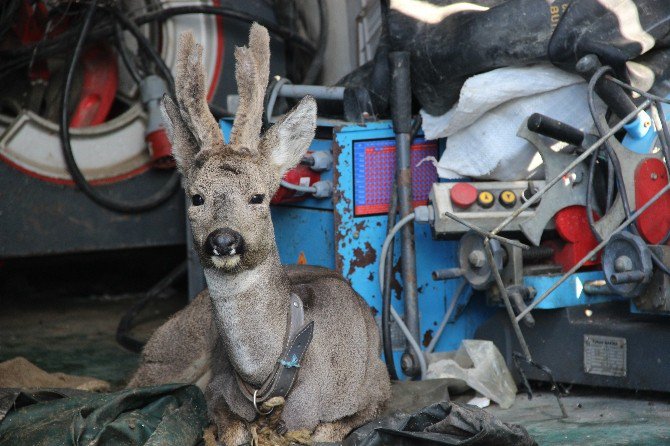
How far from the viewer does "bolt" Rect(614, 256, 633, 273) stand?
367 centimetres

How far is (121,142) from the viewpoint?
5.96 meters

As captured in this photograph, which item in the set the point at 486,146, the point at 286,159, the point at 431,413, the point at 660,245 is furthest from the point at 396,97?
the point at 431,413

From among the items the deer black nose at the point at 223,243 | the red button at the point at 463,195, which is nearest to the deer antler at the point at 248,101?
the deer black nose at the point at 223,243

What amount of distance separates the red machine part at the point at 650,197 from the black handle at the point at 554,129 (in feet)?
0.81

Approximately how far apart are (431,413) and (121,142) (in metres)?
3.26

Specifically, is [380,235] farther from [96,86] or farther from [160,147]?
[96,86]

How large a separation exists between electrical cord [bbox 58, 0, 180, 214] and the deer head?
2.33 m

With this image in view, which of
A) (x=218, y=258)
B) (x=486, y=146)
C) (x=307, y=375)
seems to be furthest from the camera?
(x=486, y=146)

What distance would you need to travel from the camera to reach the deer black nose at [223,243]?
10.0ft

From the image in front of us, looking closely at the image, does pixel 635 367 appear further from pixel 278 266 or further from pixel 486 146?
pixel 278 266

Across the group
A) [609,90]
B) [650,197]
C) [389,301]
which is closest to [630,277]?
[650,197]

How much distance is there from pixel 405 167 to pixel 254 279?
130cm

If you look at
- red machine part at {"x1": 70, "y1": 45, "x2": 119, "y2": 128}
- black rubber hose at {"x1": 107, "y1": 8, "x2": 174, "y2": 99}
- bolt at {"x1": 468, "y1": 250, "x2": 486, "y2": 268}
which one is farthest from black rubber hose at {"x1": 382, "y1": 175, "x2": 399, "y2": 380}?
red machine part at {"x1": 70, "y1": 45, "x2": 119, "y2": 128}

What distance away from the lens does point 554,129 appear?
3.81m
